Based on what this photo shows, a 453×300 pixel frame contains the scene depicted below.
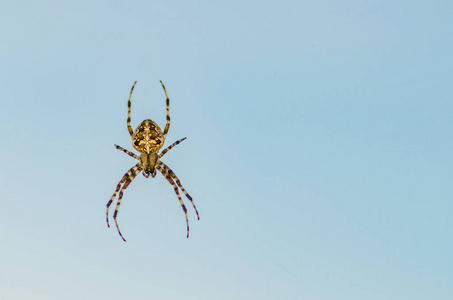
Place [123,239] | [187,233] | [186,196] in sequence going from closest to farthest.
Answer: [123,239], [187,233], [186,196]

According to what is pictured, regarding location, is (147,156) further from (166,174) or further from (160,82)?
(160,82)

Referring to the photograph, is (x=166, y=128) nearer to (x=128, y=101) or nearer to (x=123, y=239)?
(x=128, y=101)

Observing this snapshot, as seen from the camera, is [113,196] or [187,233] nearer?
[187,233]

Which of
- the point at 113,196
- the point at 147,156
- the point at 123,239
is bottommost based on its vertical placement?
the point at 123,239

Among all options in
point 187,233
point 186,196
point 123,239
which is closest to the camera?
point 123,239

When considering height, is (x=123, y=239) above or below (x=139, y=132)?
below

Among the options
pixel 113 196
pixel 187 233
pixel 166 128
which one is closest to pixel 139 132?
pixel 166 128

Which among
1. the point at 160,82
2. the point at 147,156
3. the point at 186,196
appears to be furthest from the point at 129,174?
the point at 160,82
